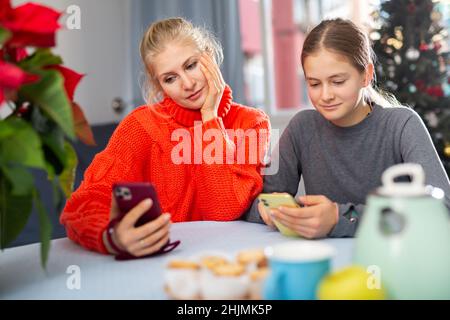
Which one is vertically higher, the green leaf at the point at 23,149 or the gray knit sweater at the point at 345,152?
the green leaf at the point at 23,149

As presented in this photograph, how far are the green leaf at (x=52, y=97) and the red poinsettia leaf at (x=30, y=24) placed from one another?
0.05m

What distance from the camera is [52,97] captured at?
734 mm

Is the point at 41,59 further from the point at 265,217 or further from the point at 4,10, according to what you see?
the point at 265,217

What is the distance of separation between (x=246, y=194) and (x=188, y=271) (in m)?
0.64

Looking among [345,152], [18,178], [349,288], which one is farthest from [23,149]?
[345,152]

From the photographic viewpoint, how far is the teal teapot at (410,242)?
60 cm

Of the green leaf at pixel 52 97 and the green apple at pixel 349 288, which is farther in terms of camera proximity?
the green leaf at pixel 52 97

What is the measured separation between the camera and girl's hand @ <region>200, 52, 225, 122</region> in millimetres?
1387

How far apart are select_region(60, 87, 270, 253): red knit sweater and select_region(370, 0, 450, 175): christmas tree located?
1659mm

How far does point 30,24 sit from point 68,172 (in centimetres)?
22

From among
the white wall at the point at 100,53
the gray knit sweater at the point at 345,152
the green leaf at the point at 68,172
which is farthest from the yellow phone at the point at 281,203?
the white wall at the point at 100,53

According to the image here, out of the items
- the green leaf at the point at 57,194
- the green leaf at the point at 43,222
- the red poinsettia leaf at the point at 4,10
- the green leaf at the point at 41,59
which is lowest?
the green leaf at the point at 43,222

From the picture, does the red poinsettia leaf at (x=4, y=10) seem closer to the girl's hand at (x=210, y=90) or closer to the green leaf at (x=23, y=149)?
the green leaf at (x=23, y=149)
